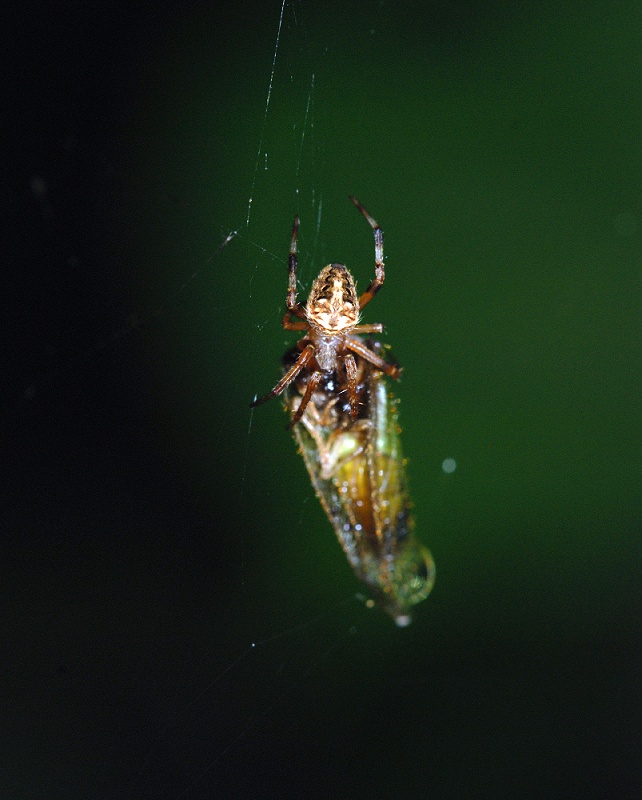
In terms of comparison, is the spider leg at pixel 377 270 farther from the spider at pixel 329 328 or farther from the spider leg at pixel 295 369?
the spider leg at pixel 295 369

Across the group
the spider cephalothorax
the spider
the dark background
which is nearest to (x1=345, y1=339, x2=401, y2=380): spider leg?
the spider

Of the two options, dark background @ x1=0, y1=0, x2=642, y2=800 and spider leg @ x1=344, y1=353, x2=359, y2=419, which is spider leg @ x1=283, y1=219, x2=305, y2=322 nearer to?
spider leg @ x1=344, y1=353, x2=359, y2=419

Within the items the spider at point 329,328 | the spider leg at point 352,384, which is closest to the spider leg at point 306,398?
the spider at point 329,328

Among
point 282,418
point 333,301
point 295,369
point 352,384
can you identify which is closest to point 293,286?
point 333,301

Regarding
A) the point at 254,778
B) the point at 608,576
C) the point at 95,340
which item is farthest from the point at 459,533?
the point at 95,340

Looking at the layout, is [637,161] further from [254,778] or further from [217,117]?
[254,778]

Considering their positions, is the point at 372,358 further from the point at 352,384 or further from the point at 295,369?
the point at 295,369

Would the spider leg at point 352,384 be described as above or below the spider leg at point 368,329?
below
